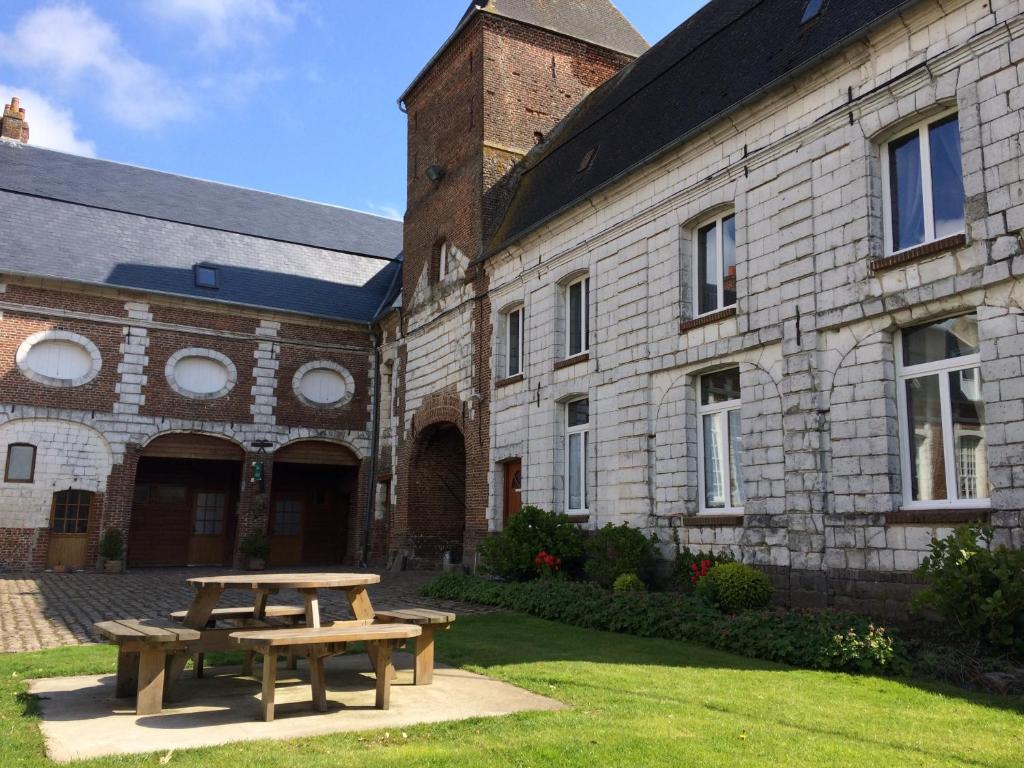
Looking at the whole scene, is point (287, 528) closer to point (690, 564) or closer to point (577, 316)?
point (577, 316)

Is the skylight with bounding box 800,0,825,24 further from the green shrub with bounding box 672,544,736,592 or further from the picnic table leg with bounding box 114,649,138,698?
the picnic table leg with bounding box 114,649,138,698

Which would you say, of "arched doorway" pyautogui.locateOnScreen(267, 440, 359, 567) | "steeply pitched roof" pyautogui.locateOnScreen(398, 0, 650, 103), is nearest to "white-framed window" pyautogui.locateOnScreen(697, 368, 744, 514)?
"steeply pitched roof" pyautogui.locateOnScreen(398, 0, 650, 103)

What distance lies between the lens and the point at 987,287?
7.43 m

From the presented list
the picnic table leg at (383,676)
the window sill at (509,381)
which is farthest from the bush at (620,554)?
the picnic table leg at (383,676)

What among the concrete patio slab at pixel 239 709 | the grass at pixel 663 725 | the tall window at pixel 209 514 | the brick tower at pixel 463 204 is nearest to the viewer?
the grass at pixel 663 725

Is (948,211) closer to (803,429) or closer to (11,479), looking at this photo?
(803,429)

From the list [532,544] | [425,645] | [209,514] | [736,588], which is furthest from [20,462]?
[736,588]

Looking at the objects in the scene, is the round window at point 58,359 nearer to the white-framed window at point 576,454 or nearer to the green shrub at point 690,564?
the white-framed window at point 576,454

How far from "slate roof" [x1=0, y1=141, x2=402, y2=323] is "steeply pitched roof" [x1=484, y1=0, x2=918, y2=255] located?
7507 mm

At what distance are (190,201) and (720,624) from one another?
1925cm

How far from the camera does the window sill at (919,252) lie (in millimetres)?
7738

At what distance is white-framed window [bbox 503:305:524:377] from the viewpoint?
49.7 feet

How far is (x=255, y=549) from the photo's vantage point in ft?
62.9

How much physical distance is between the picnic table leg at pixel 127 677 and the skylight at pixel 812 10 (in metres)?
9.82
